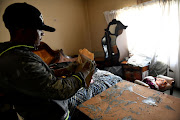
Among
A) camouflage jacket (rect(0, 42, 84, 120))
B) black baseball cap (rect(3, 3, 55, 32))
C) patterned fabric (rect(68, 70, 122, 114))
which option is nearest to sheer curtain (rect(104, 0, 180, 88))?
patterned fabric (rect(68, 70, 122, 114))

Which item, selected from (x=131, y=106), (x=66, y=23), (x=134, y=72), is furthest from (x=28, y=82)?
(x=66, y=23)

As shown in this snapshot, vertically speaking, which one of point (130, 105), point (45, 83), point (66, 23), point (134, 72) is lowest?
point (134, 72)

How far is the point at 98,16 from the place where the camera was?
12.2ft

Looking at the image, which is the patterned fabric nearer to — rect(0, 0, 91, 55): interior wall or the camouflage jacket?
the camouflage jacket

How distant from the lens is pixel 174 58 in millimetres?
2400

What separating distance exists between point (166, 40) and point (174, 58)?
0.43 m

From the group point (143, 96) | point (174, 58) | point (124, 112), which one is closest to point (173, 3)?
point (174, 58)

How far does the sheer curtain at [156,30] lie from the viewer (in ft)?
7.44

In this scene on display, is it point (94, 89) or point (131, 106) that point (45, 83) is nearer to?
point (131, 106)

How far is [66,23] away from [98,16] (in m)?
1.09

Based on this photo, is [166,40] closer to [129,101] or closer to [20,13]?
[129,101]

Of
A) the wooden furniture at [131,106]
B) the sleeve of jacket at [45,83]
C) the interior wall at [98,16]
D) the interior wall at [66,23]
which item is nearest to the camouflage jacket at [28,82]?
the sleeve of jacket at [45,83]

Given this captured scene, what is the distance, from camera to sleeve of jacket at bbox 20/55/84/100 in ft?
1.76

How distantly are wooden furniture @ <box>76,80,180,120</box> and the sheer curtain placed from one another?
172cm
